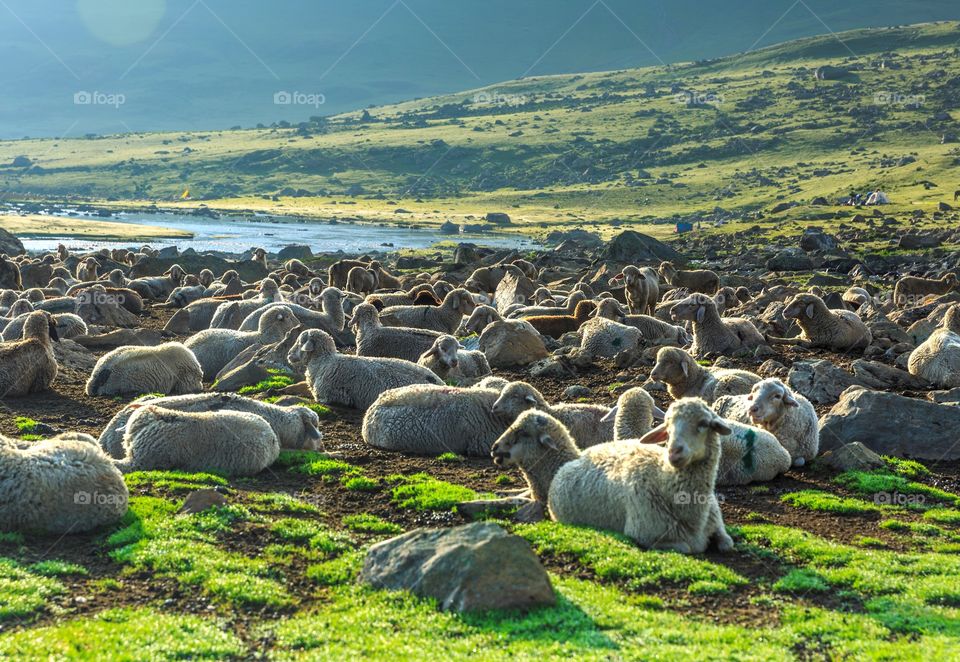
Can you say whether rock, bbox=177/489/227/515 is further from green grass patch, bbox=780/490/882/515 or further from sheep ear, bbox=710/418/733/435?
green grass patch, bbox=780/490/882/515

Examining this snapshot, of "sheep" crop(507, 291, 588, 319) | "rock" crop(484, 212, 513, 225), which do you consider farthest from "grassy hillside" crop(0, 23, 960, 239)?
"sheep" crop(507, 291, 588, 319)

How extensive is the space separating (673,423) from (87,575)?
5841 mm

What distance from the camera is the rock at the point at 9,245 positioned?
180 feet

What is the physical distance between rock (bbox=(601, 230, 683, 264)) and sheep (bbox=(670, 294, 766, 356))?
28.2 metres

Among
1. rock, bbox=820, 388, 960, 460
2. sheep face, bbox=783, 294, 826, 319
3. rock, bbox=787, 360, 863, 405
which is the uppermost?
sheep face, bbox=783, 294, 826, 319

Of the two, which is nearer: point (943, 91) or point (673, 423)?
point (673, 423)

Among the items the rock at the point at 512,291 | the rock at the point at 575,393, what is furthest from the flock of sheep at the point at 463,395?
the rock at the point at 575,393

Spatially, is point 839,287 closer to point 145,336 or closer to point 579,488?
point 145,336

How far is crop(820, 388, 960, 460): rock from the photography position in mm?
14656

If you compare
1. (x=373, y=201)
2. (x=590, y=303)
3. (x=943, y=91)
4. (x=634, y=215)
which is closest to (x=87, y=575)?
(x=590, y=303)

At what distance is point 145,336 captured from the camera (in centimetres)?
2467

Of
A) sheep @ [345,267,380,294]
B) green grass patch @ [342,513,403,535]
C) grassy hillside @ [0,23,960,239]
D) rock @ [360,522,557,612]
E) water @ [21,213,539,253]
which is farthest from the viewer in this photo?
grassy hillside @ [0,23,960,239]

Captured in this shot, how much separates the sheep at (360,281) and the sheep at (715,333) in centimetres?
1428

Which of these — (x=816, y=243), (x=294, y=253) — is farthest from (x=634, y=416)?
(x=294, y=253)
